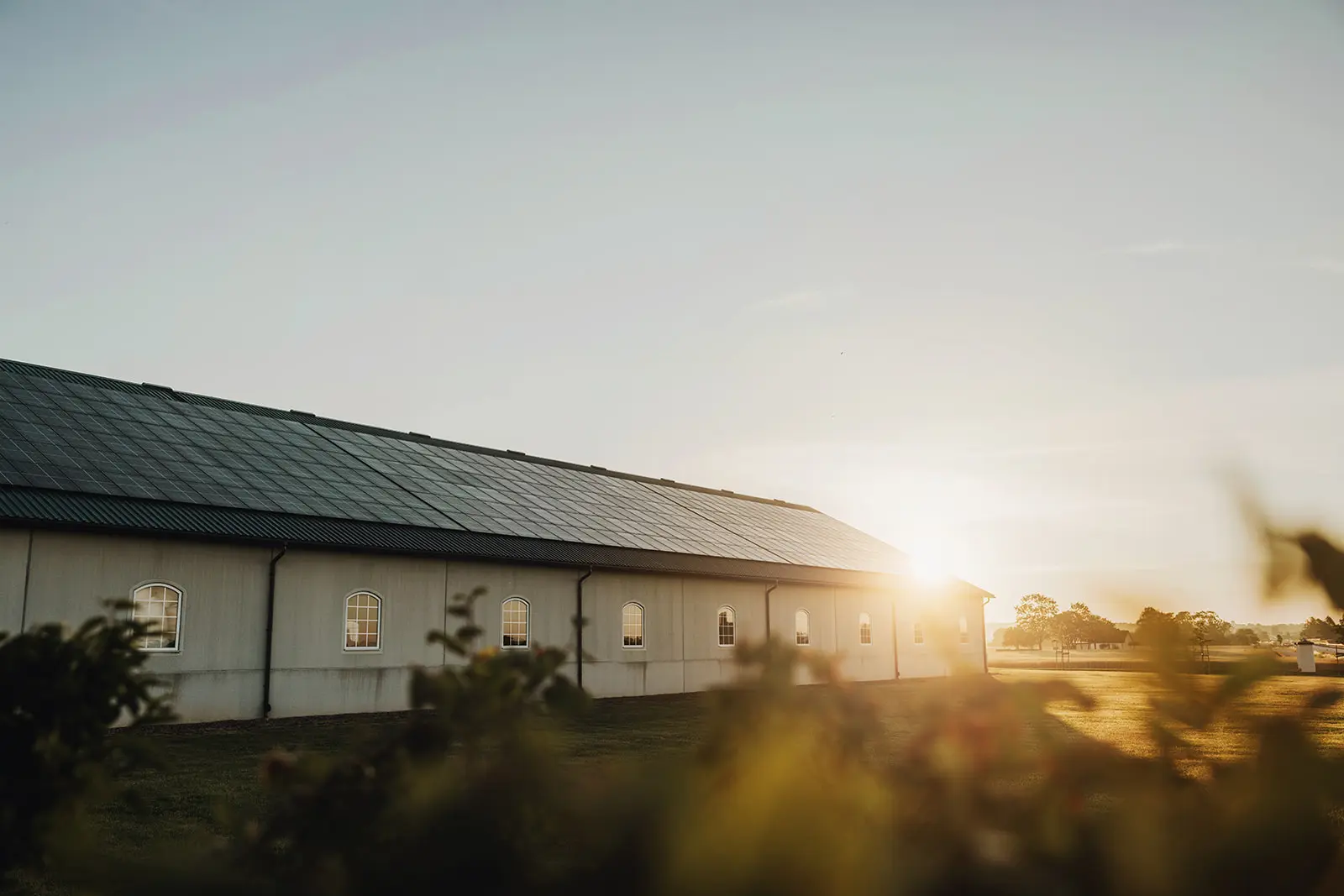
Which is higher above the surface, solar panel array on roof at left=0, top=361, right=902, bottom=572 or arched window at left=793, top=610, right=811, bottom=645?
solar panel array on roof at left=0, top=361, right=902, bottom=572

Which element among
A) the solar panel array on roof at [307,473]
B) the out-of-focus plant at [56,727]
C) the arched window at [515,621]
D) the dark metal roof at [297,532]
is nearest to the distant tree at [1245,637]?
the out-of-focus plant at [56,727]

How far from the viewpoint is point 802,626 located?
34500 millimetres

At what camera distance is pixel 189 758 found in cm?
1497

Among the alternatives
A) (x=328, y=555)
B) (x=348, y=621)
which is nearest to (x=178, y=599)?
(x=328, y=555)

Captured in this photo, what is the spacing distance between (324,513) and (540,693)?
21.4m

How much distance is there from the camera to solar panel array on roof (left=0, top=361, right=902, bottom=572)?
67.7ft

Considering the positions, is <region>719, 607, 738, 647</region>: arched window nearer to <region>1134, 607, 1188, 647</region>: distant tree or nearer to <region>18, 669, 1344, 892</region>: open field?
<region>18, 669, 1344, 892</region>: open field

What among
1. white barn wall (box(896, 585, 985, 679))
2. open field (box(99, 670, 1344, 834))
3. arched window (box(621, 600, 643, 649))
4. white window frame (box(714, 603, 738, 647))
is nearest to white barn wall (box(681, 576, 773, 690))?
white window frame (box(714, 603, 738, 647))

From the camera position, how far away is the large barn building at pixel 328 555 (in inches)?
743

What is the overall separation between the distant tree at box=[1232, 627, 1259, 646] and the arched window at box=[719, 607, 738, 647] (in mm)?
29647

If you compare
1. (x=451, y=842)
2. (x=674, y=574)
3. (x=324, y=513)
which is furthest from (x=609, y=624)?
(x=451, y=842)

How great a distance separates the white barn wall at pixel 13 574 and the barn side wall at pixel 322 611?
2cm

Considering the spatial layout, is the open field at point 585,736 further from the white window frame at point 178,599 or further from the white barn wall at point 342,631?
the white window frame at point 178,599

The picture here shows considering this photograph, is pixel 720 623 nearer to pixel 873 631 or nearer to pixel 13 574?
pixel 873 631
